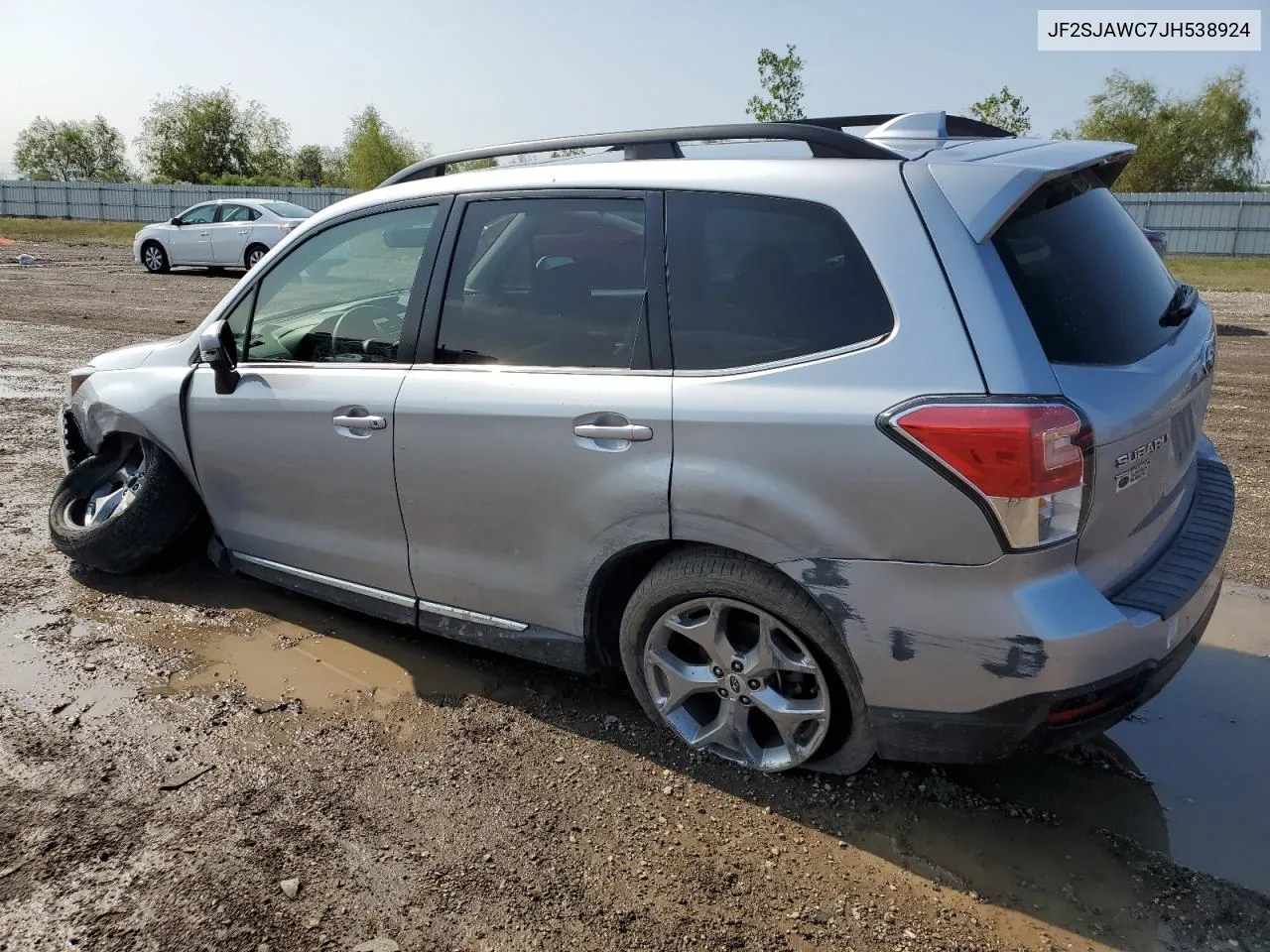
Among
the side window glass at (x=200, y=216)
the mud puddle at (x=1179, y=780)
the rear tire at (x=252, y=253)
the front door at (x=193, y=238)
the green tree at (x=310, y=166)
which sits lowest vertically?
the mud puddle at (x=1179, y=780)

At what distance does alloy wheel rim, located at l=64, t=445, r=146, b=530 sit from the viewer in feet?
14.5

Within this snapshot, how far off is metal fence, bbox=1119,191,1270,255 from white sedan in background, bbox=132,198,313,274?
87.6 feet

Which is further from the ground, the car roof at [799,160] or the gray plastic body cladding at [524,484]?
the car roof at [799,160]

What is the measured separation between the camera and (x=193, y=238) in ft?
67.2

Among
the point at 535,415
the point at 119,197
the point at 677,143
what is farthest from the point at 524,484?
the point at 119,197

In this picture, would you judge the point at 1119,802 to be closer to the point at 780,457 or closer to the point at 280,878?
the point at 780,457

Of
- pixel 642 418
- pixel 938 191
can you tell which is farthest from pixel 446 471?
pixel 938 191

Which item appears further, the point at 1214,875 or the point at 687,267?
the point at 687,267

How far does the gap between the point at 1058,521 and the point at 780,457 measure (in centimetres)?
70

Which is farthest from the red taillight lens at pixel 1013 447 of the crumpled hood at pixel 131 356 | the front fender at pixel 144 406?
the crumpled hood at pixel 131 356

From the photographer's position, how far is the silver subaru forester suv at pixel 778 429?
2.38 metres

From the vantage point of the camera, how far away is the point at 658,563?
295 cm

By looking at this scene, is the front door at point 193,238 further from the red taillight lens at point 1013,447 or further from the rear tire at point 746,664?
the red taillight lens at point 1013,447

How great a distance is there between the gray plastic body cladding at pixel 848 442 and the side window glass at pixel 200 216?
20755 millimetres
